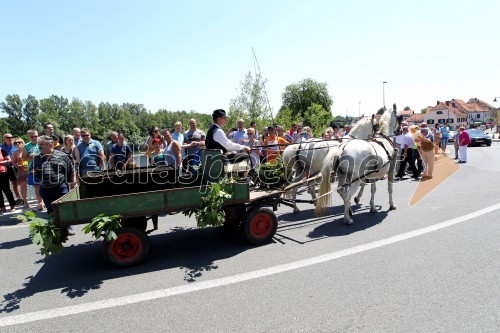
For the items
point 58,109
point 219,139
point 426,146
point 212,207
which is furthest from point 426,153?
point 58,109

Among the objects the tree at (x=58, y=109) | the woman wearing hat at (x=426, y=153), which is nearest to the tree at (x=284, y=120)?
the woman wearing hat at (x=426, y=153)

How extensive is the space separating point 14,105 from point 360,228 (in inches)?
3997

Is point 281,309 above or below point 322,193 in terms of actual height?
below

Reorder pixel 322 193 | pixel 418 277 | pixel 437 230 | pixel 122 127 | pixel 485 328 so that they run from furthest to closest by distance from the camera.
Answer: pixel 122 127 < pixel 322 193 < pixel 437 230 < pixel 418 277 < pixel 485 328

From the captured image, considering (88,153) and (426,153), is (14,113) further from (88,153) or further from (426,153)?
(426,153)

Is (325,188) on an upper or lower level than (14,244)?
upper

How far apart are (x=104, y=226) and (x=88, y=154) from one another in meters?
4.43

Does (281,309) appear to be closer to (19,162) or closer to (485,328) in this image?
(485,328)

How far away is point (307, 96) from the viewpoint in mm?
65938

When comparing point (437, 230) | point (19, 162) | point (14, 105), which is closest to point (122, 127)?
point (14, 105)

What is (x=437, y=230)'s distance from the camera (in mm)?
5406

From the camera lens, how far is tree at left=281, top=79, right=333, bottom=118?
65.7 meters

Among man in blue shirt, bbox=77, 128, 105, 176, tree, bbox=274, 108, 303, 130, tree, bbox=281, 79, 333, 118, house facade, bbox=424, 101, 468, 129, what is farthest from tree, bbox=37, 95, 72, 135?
house facade, bbox=424, 101, 468, 129

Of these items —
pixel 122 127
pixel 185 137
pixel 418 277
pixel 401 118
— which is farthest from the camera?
pixel 122 127
